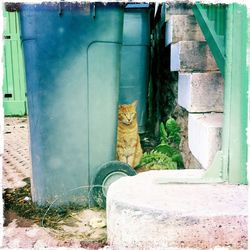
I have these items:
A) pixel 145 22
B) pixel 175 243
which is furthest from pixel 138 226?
pixel 145 22

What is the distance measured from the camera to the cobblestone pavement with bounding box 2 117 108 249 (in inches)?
71.8

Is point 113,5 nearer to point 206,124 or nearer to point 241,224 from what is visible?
point 206,124

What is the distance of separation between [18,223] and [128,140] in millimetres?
1338

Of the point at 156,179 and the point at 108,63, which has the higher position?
the point at 108,63

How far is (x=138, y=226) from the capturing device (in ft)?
4.25

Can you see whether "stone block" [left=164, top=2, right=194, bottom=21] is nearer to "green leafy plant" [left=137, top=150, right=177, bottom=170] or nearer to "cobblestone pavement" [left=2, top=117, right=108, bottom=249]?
"green leafy plant" [left=137, top=150, right=177, bottom=170]

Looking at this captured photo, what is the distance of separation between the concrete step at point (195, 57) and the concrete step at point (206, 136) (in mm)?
383

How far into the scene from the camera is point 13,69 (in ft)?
23.0

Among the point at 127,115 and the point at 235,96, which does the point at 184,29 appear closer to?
the point at 127,115

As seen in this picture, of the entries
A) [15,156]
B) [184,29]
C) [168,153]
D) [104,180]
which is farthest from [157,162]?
[15,156]

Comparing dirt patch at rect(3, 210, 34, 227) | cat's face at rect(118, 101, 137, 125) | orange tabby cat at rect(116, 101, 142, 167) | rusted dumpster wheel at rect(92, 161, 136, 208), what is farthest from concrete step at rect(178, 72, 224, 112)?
cat's face at rect(118, 101, 137, 125)

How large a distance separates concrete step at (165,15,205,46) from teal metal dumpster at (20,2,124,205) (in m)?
0.48

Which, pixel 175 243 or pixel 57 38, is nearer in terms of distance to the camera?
pixel 175 243

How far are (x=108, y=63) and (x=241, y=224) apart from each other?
1.35m
